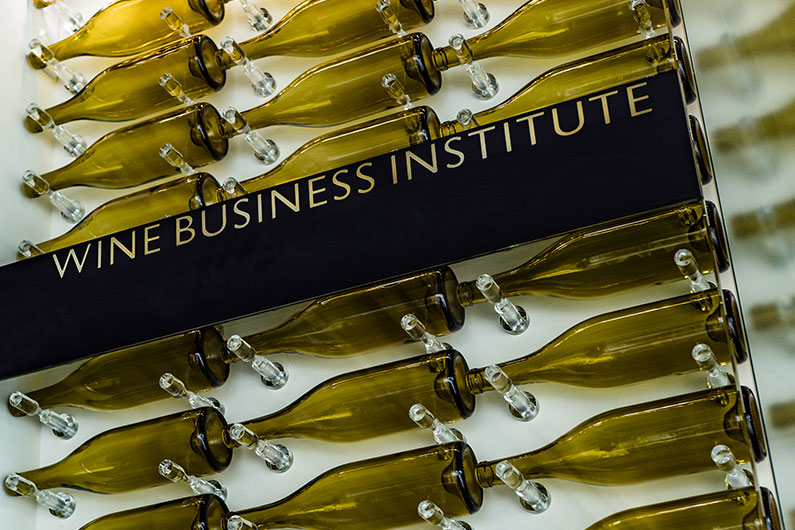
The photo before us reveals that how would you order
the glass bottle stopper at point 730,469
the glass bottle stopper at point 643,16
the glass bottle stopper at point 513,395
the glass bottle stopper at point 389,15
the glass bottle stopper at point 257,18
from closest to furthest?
1. the glass bottle stopper at point 730,469
2. the glass bottle stopper at point 513,395
3. the glass bottle stopper at point 643,16
4. the glass bottle stopper at point 389,15
5. the glass bottle stopper at point 257,18

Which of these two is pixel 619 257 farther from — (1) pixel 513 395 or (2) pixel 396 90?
(2) pixel 396 90

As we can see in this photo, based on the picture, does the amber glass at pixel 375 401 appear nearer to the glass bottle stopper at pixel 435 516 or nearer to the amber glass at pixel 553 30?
the glass bottle stopper at pixel 435 516

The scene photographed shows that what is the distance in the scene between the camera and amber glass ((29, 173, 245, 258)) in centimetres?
102

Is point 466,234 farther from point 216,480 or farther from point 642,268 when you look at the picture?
point 216,480

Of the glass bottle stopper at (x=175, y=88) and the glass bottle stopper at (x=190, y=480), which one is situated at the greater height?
the glass bottle stopper at (x=175, y=88)

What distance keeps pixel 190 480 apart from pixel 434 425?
24 centimetres

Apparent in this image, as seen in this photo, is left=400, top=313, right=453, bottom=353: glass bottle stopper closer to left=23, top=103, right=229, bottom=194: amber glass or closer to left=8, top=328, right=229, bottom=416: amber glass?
left=8, top=328, right=229, bottom=416: amber glass

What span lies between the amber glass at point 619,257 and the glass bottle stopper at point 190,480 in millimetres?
291

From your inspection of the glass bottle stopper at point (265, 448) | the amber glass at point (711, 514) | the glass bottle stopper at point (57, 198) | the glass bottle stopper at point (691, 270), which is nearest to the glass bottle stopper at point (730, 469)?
the amber glass at point (711, 514)

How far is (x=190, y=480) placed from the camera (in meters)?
0.89

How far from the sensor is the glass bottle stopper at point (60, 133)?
1142 millimetres

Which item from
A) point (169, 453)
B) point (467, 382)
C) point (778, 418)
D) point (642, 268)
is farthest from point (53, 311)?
point (778, 418)

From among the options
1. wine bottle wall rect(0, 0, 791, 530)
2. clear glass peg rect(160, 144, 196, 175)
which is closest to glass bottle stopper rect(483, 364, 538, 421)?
wine bottle wall rect(0, 0, 791, 530)

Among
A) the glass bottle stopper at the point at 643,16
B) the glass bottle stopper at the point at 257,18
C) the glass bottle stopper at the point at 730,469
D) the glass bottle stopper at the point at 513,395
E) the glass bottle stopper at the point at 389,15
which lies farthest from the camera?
the glass bottle stopper at the point at 257,18
